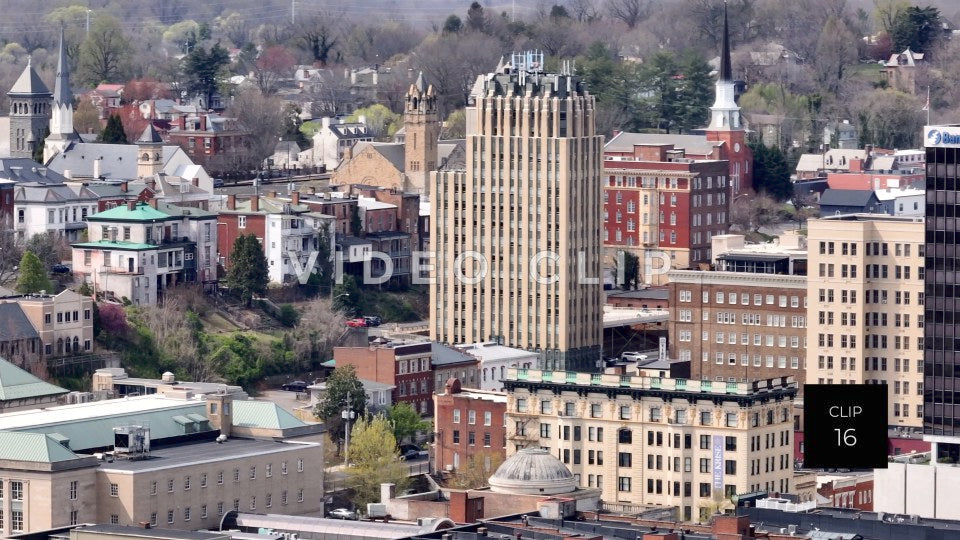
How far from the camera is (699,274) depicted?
163500 mm

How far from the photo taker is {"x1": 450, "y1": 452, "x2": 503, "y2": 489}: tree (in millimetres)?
136750

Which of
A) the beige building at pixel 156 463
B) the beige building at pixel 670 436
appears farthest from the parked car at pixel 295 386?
the beige building at pixel 156 463

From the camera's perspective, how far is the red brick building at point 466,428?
142375mm

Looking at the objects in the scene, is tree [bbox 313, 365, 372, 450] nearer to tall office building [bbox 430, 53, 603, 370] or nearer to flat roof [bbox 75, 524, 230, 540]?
tall office building [bbox 430, 53, 603, 370]

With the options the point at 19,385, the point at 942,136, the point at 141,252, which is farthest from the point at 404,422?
the point at 942,136

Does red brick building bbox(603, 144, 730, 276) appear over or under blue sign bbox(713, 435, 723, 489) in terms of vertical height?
over

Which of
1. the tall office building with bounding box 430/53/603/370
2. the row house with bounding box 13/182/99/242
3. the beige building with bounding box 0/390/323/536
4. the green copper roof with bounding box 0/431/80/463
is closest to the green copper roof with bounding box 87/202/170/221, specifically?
the row house with bounding box 13/182/99/242

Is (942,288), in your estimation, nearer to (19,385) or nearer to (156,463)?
(156,463)

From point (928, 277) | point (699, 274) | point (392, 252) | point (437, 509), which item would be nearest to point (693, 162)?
point (392, 252)

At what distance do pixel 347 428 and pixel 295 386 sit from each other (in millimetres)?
15680

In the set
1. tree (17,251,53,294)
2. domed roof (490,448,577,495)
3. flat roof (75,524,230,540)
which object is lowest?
flat roof (75,524,230,540)

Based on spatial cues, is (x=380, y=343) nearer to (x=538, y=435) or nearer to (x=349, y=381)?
→ (x=349, y=381)

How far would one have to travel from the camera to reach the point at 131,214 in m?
169

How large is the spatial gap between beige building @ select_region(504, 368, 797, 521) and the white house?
69.1ft
